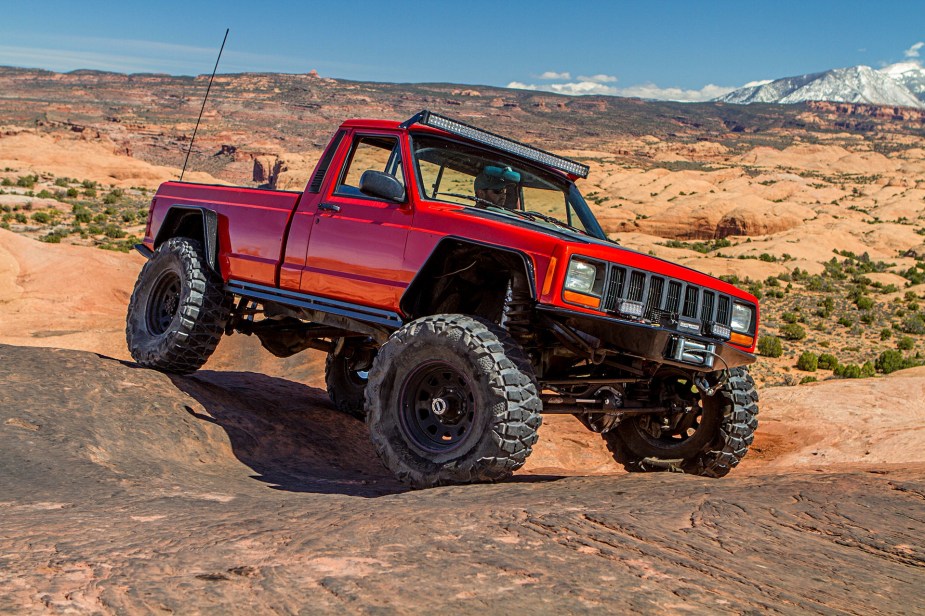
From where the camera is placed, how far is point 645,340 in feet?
16.4

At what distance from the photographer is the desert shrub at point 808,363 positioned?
1991cm

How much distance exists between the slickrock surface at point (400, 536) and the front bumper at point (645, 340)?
739mm

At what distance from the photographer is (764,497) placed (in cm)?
445

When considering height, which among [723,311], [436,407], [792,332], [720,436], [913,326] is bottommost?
[792,332]

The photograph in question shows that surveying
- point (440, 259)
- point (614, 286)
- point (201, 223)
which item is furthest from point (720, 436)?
point (201, 223)

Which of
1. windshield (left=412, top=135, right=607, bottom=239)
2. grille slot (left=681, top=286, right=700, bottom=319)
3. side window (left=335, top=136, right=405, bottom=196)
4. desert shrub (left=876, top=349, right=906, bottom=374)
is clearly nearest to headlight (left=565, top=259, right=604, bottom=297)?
grille slot (left=681, top=286, right=700, bottom=319)

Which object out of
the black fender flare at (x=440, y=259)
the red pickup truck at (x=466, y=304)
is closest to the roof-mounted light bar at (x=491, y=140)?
the red pickup truck at (x=466, y=304)

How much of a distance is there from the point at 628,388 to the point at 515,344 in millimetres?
1646

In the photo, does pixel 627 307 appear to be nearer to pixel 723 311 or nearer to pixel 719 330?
pixel 719 330

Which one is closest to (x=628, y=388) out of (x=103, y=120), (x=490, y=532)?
(x=490, y=532)

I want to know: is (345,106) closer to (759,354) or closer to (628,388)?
(759,354)

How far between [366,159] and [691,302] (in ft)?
8.95

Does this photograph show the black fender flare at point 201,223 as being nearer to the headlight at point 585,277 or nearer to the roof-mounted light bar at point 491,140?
the roof-mounted light bar at point 491,140

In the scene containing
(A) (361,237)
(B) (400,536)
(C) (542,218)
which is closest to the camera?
(B) (400,536)
